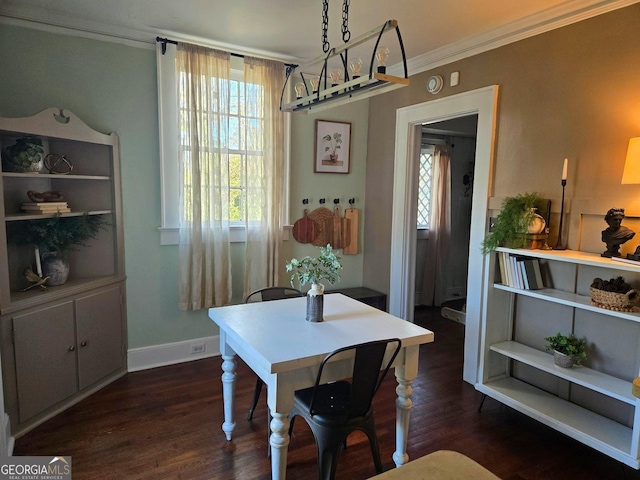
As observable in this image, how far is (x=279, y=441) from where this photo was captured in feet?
5.99

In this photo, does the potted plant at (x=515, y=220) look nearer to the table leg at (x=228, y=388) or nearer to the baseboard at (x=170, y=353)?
the table leg at (x=228, y=388)

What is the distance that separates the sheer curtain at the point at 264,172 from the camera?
358 cm

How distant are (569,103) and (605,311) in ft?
4.18

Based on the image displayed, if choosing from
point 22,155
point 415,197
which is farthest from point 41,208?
point 415,197

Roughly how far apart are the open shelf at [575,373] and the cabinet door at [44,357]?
2855 mm

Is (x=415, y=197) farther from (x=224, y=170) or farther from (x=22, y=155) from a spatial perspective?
(x=22, y=155)

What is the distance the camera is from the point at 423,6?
2607 mm

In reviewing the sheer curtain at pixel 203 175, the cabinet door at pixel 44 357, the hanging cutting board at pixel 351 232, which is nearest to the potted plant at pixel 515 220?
the hanging cutting board at pixel 351 232

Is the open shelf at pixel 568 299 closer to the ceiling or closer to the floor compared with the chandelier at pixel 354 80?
closer to the floor

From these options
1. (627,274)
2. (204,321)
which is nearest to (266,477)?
(204,321)

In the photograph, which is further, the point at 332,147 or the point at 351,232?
the point at 351,232

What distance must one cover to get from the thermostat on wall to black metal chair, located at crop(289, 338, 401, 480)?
7.62ft

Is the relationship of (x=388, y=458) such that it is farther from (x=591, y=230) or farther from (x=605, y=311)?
(x=591, y=230)

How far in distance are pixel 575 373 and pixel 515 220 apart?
3.12ft
